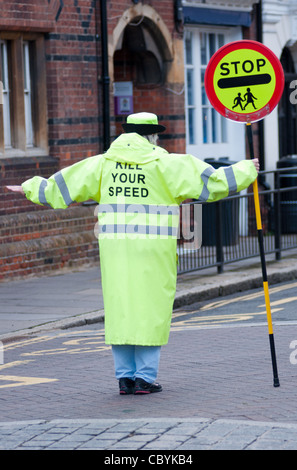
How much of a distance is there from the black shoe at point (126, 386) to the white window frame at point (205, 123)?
10.4 meters

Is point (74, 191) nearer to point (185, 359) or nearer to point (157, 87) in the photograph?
point (185, 359)

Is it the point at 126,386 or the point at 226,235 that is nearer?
the point at 126,386

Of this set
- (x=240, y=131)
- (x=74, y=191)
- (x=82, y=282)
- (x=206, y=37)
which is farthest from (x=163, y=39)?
(x=74, y=191)

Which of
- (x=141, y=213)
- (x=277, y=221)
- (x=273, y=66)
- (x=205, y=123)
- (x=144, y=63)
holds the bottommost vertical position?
(x=277, y=221)

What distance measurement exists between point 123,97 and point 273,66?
8.40 metres

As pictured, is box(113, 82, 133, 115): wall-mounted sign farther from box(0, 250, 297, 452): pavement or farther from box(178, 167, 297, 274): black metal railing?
box(0, 250, 297, 452): pavement

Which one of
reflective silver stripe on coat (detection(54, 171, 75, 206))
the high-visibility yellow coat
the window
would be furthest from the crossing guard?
the window

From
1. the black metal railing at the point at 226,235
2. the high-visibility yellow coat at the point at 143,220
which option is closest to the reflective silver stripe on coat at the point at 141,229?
the high-visibility yellow coat at the point at 143,220

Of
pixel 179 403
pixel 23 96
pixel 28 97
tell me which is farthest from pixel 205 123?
pixel 179 403

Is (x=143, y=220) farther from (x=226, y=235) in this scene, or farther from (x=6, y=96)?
(x=6, y=96)

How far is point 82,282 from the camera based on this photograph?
1294 centimetres

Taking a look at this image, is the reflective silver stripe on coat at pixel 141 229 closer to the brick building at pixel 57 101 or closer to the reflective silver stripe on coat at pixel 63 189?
the reflective silver stripe on coat at pixel 63 189

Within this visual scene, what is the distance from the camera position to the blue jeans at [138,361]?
6926 millimetres

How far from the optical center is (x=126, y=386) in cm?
703
